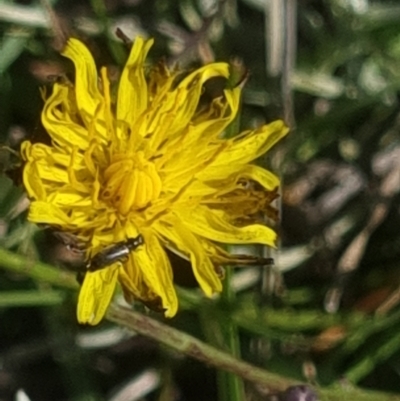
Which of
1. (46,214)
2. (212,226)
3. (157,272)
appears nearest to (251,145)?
(212,226)

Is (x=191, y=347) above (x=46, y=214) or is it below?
below

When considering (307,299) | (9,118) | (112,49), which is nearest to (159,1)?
(112,49)

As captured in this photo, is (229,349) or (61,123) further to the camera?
(229,349)

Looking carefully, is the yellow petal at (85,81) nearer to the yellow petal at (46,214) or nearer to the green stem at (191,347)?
the yellow petal at (46,214)

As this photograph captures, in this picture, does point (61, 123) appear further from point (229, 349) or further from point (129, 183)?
point (229, 349)

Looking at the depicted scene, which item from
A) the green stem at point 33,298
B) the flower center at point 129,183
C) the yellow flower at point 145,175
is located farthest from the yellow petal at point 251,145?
the green stem at point 33,298

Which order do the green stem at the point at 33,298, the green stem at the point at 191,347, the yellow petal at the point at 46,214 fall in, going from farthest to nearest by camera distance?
the green stem at the point at 33,298 < the green stem at the point at 191,347 < the yellow petal at the point at 46,214

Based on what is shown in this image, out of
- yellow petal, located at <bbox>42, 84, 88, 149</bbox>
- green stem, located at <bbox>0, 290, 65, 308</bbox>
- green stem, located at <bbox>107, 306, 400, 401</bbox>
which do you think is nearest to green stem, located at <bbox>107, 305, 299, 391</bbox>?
green stem, located at <bbox>107, 306, 400, 401</bbox>

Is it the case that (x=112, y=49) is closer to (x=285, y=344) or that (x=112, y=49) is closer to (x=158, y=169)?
(x=158, y=169)
